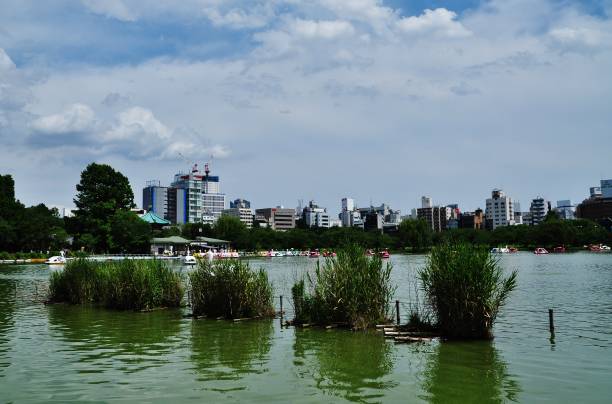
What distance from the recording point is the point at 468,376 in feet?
55.2

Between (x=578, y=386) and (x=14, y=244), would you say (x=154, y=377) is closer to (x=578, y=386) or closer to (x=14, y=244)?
(x=578, y=386)

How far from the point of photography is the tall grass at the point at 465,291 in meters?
21.4

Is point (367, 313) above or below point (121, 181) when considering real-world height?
below

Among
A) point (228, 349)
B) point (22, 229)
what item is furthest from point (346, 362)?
point (22, 229)

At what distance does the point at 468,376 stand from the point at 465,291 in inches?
200

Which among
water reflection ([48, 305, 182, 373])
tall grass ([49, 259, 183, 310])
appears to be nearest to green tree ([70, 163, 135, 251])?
tall grass ([49, 259, 183, 310])

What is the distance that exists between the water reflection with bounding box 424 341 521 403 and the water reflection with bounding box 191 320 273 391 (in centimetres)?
561

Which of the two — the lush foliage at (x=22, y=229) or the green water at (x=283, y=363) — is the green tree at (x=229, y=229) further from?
the green water at (x=283, y=363)

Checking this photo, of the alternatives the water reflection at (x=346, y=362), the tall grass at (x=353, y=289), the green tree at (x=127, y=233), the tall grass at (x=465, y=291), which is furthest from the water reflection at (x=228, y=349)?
the green tree at (x=127, y=233)

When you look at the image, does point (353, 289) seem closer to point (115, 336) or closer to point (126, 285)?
point (115, 336)

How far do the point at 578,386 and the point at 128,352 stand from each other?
1571 cm

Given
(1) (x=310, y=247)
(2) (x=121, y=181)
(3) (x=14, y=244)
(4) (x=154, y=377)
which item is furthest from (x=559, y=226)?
(4) (x=154, y=377)

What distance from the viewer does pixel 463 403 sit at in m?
14.1

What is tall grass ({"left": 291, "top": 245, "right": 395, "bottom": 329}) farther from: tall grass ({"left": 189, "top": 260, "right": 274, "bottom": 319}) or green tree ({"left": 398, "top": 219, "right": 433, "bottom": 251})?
green tree ({"left": 398, "top": 219, "right": 433, "bottom": 251})
